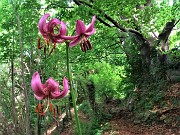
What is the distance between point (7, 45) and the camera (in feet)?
22.0

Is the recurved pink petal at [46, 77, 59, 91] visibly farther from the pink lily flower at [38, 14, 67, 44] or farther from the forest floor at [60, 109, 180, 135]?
the forest floor at [60, 109, 180, 135]

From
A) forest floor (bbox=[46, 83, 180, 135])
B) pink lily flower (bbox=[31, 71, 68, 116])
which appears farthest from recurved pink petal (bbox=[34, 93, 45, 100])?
forest floor (bbox=[46, 83, 180, 135])

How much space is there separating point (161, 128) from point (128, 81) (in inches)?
118

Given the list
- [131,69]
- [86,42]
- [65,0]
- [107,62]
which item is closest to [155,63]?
[131,69]

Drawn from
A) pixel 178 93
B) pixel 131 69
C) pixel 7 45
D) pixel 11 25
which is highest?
pixel 11 25

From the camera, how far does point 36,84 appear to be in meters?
0.93

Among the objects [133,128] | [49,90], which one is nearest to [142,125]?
[133,128]

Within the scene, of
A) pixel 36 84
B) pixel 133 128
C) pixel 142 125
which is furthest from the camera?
pixel 133 128

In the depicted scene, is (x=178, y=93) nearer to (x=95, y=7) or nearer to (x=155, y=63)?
(x=155, y=63)

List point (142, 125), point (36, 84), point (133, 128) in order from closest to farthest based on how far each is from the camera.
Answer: point (36, 84) < point (142, 125) < point (133, 128)

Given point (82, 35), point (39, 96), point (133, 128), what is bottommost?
point (133, 128)

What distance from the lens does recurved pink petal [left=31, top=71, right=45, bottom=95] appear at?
90 centimetres

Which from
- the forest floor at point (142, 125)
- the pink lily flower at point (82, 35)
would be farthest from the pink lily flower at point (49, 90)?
the forest floor at point (142, 125)

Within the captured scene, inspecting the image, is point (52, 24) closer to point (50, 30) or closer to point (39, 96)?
point (50, 30)
